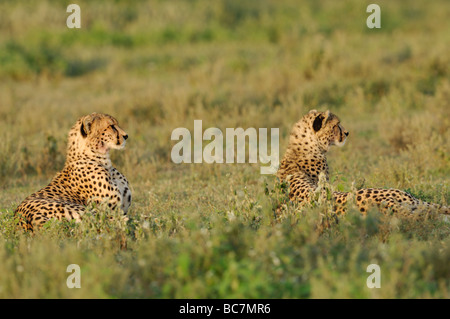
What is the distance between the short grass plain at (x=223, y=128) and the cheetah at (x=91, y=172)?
358mm

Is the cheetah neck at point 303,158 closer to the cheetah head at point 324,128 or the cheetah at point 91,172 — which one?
the cheetah head at point 324,128

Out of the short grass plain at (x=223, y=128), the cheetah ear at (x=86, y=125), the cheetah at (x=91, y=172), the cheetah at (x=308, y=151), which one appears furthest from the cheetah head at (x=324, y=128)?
the cheetah ear at (x=86, y=125)

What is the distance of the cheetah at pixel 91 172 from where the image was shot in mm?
6516

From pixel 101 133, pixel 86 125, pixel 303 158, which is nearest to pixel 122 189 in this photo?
pixel 101 133

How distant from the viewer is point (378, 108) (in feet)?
38.3

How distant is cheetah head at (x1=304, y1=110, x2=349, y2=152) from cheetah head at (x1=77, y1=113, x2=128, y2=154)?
1.80 m

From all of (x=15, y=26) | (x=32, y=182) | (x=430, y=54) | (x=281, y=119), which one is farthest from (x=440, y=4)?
(x=32, y=182)

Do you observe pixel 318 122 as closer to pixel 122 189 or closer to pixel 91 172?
pixel 122 189

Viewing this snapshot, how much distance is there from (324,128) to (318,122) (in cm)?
9

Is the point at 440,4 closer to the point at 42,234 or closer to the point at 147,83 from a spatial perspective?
the point at 147,83

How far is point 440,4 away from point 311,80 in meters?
13.3

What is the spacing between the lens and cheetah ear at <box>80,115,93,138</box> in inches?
259

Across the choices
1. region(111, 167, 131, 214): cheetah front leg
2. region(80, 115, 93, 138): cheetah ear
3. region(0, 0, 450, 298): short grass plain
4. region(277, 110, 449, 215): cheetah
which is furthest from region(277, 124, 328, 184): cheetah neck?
region(80, 115, 93, 138): cheetah ear

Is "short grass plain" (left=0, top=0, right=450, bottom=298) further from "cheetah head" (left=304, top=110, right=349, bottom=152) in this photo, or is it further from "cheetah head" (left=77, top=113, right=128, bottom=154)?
"cheetah head" (left=77, top=113, right=128, bottom=154)
